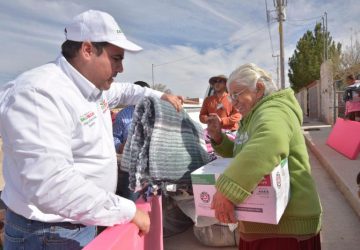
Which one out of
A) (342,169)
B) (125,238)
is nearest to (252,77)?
(125,238)

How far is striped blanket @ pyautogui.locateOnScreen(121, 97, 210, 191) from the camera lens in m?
2.11

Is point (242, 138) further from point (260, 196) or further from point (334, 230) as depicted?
point (334, 230)

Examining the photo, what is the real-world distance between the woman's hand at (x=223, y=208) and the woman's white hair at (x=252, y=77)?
64cm

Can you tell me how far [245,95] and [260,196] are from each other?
59cm

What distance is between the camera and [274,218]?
1.57 meters

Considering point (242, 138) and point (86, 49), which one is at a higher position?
point (86, 49)

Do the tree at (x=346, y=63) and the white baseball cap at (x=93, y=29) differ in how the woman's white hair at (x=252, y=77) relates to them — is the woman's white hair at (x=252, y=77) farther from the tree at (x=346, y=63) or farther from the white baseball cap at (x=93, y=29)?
the tree at (x=346, y=63)

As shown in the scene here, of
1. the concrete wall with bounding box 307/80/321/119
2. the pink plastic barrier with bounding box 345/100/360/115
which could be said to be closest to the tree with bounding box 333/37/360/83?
the concrete wall with bounding box 307/80/321/119

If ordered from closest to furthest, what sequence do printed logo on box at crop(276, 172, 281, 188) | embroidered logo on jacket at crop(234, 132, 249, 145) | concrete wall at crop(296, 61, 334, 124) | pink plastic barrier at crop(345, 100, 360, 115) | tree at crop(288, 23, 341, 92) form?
printed logo on box at crop(276, 172, 281, 188), embroidered logo on jacket at crop(234, 132, 249, 145), pink plastic barrier at crop(345, 100, 360, 115), concrete wall at crop(296, 61, 334, 124), tree at crop(288, 23, 341, 92)

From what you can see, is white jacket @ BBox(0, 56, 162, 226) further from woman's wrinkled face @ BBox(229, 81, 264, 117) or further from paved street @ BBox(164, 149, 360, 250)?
paved street @ BBox(164, 149, 360, 250)

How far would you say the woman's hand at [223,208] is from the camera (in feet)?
5.21

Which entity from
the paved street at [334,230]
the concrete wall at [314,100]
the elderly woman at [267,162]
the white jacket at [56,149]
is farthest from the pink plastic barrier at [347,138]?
the concrete wall at [314,100]

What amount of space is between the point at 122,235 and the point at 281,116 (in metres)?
0.92

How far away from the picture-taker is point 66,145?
4.27 feet
